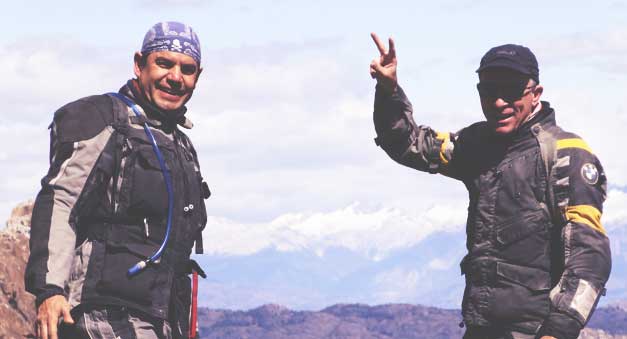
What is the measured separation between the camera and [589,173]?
1005 cm

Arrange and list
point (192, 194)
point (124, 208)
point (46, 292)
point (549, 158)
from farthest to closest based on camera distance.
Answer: point (549, 158) → point (192, 194) → point (124, 208) → point (46, 292)

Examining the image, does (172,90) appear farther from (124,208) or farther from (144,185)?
(124,208)

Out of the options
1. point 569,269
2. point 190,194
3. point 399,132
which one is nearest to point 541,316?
point 569,269

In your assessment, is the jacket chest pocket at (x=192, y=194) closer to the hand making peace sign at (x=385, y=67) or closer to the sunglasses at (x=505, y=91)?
the hand making peace sign at (x=385, y=67)

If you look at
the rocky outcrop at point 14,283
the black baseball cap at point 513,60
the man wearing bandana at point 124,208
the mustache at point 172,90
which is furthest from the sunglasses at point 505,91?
the rocky outcrop at point 14,283

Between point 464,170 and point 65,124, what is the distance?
3812 mm

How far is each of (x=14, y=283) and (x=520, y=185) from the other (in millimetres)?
67418

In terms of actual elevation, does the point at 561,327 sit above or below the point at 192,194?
below

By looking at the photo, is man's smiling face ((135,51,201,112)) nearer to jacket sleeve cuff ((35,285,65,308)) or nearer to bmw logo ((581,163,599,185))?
jacket sleeve cuff ((35,285,65,308))

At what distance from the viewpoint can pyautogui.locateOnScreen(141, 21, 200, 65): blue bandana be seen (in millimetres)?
9734

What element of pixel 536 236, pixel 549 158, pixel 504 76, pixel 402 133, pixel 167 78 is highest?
pixel 167 78

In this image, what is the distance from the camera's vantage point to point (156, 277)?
374 inches

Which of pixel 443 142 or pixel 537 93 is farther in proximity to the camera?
pixel 443 142

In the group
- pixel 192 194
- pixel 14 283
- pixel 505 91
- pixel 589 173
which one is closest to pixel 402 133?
pixel 505 91
